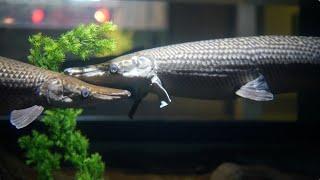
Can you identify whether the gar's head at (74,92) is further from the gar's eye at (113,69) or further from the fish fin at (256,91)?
the fish fin at (256,91)

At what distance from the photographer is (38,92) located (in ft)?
6.84

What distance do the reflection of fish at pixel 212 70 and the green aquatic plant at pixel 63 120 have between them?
0.66 ft

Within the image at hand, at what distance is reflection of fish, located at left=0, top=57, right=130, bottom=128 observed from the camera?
A: 2.08m

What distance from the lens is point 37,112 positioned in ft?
6.77

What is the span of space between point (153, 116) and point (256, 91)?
0.73m

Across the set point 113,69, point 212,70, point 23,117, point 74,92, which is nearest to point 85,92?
point 74,92

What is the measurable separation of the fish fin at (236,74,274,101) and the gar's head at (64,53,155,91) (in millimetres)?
492

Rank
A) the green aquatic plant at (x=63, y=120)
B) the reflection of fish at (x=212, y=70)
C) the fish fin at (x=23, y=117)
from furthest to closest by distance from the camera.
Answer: the green aquatic plant at (x=63, y=120)
the reflection of fish at (x=212, y=70)
the fish fin at (x=23, y=117)

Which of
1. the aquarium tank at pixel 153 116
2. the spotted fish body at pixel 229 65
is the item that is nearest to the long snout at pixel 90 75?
the aquarium tank at pixel 153 116

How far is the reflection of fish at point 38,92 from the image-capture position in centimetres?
208

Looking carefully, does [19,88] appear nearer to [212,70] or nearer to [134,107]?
[134,107]

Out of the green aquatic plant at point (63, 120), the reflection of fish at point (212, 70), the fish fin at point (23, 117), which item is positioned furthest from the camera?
the green aquatic plant at point (63, 120)

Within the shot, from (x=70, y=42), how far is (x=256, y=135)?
1355 millimetres

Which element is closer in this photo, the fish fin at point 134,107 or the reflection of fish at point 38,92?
the reflection of fish at point 38,92
